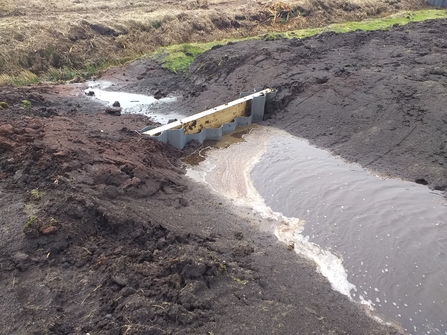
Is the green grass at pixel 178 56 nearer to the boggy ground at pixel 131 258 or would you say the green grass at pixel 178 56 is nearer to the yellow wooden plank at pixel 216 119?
the yellow wooden plank at pixel 216 119

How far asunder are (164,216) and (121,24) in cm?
1558

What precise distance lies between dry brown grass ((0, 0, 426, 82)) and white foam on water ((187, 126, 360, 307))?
31.0 feet

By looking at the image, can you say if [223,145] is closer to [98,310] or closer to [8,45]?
[98,310]

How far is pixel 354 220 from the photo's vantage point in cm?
741

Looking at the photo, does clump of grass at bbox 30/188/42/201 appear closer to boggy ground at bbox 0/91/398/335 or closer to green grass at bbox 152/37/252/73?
boggy ground at bbox 0/91/398/335

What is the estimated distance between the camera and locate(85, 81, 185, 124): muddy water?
1229 cm

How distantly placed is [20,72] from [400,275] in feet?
48.2

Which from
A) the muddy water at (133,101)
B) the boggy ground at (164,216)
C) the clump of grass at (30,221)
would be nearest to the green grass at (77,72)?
the muddy water at (133,101)

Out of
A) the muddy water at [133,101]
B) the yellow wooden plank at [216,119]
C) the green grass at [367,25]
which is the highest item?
the green grass at [367,25]

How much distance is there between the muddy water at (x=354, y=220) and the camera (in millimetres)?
5848

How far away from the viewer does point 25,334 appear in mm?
4047

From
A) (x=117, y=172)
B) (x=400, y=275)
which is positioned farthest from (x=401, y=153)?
(x=117, y=172)

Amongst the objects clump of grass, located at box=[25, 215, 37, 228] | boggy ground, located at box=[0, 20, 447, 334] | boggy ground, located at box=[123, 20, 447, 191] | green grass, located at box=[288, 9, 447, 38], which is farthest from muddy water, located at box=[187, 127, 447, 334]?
green grass, located at box=[288, 9, 447, 38]

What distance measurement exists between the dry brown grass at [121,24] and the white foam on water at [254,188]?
945 cm
